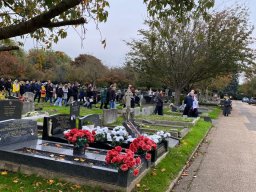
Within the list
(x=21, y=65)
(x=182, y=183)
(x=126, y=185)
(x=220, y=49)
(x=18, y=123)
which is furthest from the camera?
(x=21, y=65)

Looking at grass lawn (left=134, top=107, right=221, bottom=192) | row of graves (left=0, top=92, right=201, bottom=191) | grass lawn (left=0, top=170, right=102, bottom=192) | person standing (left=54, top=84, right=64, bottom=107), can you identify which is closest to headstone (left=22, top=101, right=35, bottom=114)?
person standing (left=54, top=84, right=64, bottom=107)

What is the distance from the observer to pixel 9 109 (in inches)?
483

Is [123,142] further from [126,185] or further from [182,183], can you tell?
[126,185]

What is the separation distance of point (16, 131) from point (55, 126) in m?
1.74

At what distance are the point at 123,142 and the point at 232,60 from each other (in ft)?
89.4

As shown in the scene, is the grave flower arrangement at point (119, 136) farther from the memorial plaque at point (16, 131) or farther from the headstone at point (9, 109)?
the headstone at point (9, 109)

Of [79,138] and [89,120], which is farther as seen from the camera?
[89,120]

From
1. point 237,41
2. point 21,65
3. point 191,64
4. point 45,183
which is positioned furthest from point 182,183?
point 21,65

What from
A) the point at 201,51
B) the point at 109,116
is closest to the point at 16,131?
the point at 109,116

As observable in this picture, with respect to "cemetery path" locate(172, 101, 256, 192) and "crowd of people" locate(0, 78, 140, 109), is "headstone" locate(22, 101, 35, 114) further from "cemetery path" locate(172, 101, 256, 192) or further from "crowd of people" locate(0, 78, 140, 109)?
"cemetery path" locate(172, 101, 256, 192)

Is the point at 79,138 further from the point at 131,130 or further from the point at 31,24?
the point at 31,24

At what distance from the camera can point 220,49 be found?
33531 millimetres

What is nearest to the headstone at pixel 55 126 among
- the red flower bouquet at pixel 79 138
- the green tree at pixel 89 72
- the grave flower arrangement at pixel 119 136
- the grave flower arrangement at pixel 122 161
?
the grave flower arrangement at pixel 119 136

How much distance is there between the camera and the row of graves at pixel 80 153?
6.88m
